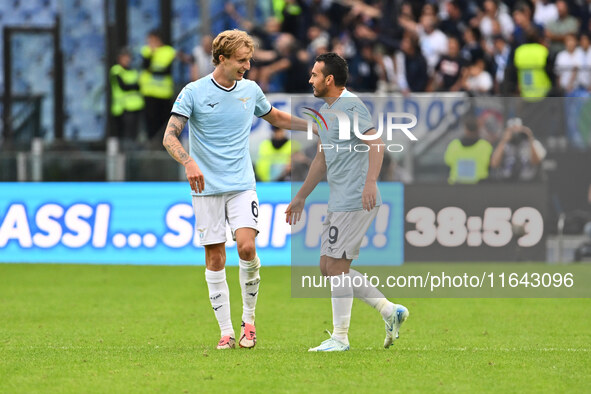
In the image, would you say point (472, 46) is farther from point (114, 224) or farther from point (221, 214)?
point (221, 214)

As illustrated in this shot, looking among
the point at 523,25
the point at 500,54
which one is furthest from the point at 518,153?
the point at 523,25

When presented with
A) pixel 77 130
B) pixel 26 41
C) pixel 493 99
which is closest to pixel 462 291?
pixel 493 99

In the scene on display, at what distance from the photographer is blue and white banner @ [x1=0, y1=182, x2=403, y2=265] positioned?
15.3 meters

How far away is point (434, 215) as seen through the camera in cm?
1048

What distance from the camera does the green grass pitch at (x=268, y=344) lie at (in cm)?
682

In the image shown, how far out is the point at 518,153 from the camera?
49.6 ft

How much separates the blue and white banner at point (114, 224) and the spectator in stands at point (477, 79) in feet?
12.7

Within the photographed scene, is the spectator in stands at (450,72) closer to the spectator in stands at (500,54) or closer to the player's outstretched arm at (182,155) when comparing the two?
the spectator in stands at (500,54)

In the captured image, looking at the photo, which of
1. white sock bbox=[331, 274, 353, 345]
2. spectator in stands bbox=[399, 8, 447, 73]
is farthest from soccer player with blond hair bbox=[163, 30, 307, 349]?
spectator in stands bbox=[399, 8, 447, 73]

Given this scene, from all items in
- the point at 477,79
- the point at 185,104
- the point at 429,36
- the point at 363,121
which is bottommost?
the point at 363,121

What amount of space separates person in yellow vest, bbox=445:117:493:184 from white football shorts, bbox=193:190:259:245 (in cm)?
682

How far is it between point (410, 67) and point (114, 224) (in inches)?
224

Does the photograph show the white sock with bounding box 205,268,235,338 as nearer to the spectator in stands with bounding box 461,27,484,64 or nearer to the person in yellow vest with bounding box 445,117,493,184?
the person in yellow vest with bounding box 445,117,493,184

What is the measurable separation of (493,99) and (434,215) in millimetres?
5466
